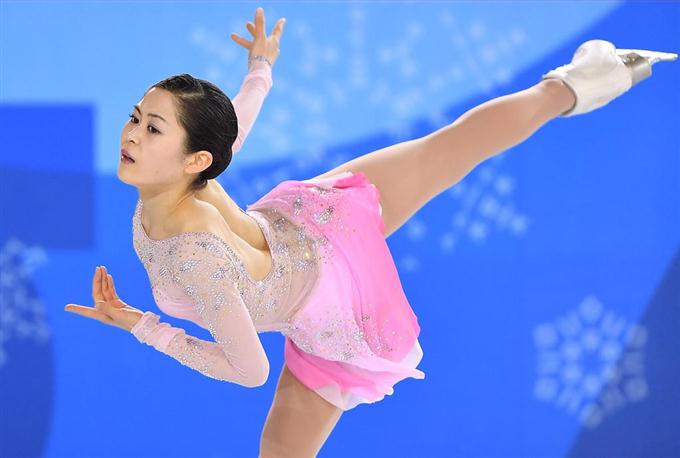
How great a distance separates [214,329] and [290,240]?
16.8 inches

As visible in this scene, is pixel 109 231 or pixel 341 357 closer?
pixel 341 357

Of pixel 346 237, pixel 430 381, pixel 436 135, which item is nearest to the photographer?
pixel 346 237

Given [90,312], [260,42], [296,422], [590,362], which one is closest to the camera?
[90,312]

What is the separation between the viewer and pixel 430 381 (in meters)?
4.11

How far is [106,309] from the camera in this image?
2.41m

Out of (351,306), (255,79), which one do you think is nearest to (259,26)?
(255,79)

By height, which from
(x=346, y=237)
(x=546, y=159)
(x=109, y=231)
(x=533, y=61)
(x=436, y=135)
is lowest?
(x=346, y=237)

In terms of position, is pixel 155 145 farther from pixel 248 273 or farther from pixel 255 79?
pixel 255 79

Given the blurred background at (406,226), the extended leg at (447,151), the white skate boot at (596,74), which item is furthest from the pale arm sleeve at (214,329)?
the blurred background at (406,226)

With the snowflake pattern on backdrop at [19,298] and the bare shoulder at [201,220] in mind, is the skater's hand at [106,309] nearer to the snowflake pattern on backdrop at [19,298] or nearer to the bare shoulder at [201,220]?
the bare shoulder at [201,220]

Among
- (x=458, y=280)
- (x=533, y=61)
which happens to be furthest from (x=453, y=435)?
(x=533, y=61)

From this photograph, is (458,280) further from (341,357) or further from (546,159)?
(341,357)

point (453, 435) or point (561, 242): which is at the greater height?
point (561, 242)

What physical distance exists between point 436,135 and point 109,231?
1475 mm
